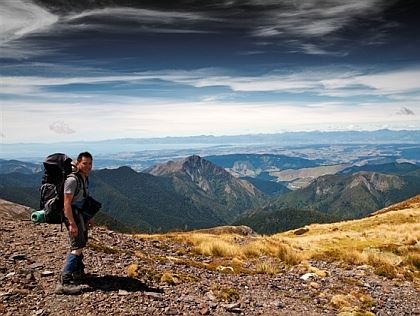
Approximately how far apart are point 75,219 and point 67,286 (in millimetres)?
2165

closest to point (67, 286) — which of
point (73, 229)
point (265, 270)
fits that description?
point (73, 229)

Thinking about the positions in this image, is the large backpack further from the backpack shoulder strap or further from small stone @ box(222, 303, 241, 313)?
small stone @ box(222, 303, 241, 313)

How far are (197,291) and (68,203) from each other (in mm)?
6021

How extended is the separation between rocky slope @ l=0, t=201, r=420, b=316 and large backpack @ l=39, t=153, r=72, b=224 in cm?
255

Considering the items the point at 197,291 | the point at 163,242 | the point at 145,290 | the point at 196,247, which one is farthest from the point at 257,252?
the point at 145,290

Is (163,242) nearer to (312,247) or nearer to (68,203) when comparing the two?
(312,247)

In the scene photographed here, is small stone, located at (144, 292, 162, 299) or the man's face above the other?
the man's face

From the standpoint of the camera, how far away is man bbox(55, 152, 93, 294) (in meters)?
12.9

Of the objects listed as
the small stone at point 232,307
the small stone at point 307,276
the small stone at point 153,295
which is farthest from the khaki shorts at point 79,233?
the small stone at point 307,276

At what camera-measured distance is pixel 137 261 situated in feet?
60.8

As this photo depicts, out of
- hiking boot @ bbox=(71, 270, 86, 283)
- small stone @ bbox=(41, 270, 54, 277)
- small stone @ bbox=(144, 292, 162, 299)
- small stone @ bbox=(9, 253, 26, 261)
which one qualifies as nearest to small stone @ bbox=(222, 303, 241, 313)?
small stone @ bbox=(144, 292, 162, 299)

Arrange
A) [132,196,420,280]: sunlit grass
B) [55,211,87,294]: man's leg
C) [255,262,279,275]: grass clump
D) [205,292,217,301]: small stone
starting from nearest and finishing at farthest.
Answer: [55,211,87,294]: man's leg, [205,292,217,301]: small stone, [255,262,279,275]: grass clump, [132,196,420,280]: sunlit grass

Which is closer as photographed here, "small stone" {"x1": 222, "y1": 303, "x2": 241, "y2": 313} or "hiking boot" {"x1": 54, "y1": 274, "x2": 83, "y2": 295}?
"hiking boot" {"x1": 54, "y1": 274, "x2": 83, "y2": 295}

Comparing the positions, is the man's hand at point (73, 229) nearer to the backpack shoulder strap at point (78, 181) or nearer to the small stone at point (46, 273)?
the backpack shoulder strap at point (78, 181)
